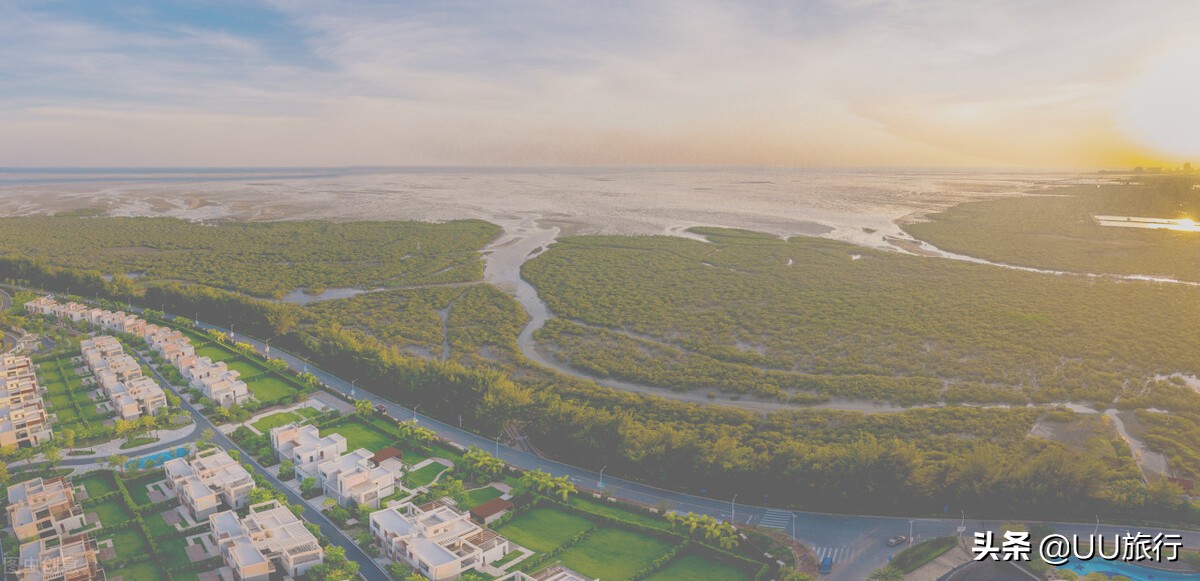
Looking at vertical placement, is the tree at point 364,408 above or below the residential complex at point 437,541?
above

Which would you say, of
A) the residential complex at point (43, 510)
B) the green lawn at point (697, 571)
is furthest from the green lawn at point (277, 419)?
the green lawn at point (697, 571)

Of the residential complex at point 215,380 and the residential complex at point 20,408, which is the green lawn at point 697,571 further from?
the residential complex at point 20,408

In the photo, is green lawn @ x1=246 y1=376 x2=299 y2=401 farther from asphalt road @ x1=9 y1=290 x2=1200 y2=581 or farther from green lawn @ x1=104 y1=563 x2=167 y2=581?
green lawn @ x1=104 y1=563 x2=167 y2=581

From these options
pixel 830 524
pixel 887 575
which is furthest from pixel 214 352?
pixel 887 575

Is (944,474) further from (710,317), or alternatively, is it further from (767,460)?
(710,317)

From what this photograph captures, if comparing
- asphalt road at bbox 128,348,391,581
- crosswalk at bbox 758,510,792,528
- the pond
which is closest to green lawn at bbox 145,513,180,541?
asphalt road at bbox 128,348,391,581

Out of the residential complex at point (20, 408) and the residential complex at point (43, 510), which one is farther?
the residential complex at point (20, 408)

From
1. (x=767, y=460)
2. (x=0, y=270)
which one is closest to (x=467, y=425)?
(x=767, y=460)
